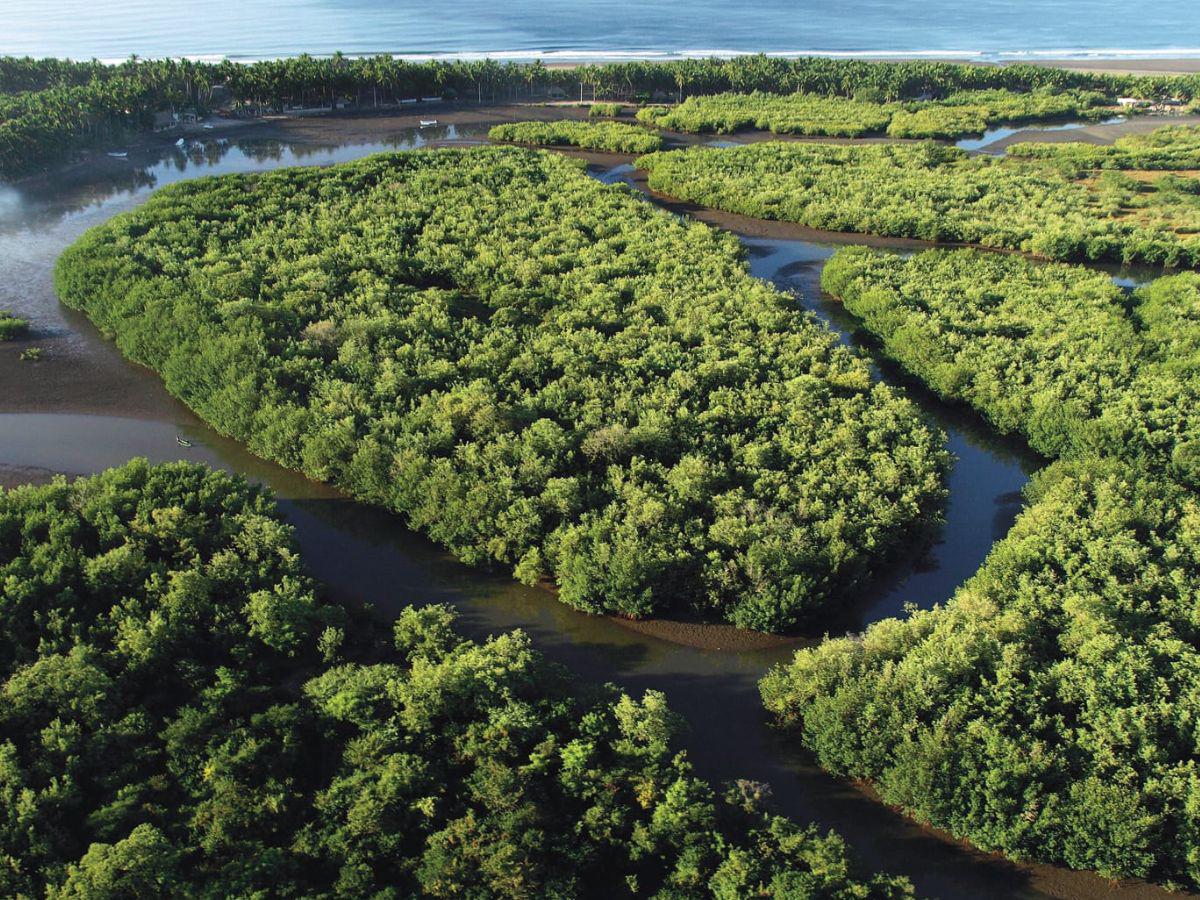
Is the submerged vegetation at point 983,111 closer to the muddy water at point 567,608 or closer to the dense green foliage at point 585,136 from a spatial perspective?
the dense green foliage at point 585,136

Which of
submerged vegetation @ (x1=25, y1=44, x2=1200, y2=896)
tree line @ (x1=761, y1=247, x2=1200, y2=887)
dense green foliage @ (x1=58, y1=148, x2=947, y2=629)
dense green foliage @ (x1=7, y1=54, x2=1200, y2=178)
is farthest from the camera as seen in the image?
dense green foliage @ (x1=7, y1=54, x2=1200, y2=178)

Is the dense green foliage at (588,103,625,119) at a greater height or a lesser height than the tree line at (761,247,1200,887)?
greater

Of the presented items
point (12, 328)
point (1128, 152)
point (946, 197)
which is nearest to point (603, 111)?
point (946, 197)

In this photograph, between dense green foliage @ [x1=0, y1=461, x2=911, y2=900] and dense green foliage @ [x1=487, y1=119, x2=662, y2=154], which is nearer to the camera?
dense green foliage @ [x1=0, y1=461, x2=911, y2=900]

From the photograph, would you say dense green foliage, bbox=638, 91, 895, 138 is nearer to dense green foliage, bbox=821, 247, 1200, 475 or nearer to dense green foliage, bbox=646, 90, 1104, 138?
dense green foliage, bbox=646, 90, 1104, 138

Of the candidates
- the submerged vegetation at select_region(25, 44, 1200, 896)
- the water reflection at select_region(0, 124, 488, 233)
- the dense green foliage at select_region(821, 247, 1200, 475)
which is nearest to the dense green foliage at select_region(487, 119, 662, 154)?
the water reflection at select_region(0, 124, 488, 233)

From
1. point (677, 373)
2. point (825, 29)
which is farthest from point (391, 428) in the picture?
point (825, 29)

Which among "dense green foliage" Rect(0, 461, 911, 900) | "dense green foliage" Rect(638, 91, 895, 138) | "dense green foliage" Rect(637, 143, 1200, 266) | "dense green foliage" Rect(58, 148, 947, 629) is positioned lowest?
"dense green foliage" Rect(0, 461, 911, 900)

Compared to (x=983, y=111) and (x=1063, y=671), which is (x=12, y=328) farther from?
(x=983, y=111)

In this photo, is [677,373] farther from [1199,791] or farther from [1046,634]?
[1199,791]
